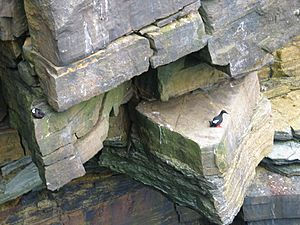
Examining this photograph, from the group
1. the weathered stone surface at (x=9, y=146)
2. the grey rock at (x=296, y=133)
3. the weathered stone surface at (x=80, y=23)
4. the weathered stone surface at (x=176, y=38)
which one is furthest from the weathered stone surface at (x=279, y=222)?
the weathered stone surface at (x=80, y=23)

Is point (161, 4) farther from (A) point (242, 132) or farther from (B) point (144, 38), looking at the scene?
(A) point (242, 132)

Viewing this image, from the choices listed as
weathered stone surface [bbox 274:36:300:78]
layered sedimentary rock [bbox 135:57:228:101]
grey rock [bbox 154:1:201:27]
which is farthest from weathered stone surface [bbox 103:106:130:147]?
weathered stone surface [bbox 274:36:300:78]

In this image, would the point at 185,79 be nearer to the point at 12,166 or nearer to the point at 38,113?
the point at 38,113

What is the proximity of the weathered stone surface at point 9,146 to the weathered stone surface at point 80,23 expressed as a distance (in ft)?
3.81

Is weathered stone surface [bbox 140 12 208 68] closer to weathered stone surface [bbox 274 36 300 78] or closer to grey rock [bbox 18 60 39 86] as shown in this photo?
grey rock [bbox 18 60 39 86]

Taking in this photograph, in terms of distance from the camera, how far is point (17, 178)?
14.1 ft

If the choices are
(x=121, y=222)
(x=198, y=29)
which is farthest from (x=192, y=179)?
(x=121, y=222)

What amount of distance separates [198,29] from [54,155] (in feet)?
3.10

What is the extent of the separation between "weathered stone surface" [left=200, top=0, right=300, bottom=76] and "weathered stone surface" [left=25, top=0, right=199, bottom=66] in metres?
0.43

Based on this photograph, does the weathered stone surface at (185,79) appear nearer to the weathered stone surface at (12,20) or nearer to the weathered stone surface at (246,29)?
the weathered stone surface at (246,29)

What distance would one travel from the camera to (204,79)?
400 centimetres

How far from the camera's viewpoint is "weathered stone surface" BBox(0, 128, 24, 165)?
411cm

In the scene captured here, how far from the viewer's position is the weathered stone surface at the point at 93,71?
118 inches

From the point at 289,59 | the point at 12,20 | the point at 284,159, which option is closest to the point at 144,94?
the point at 12,20
